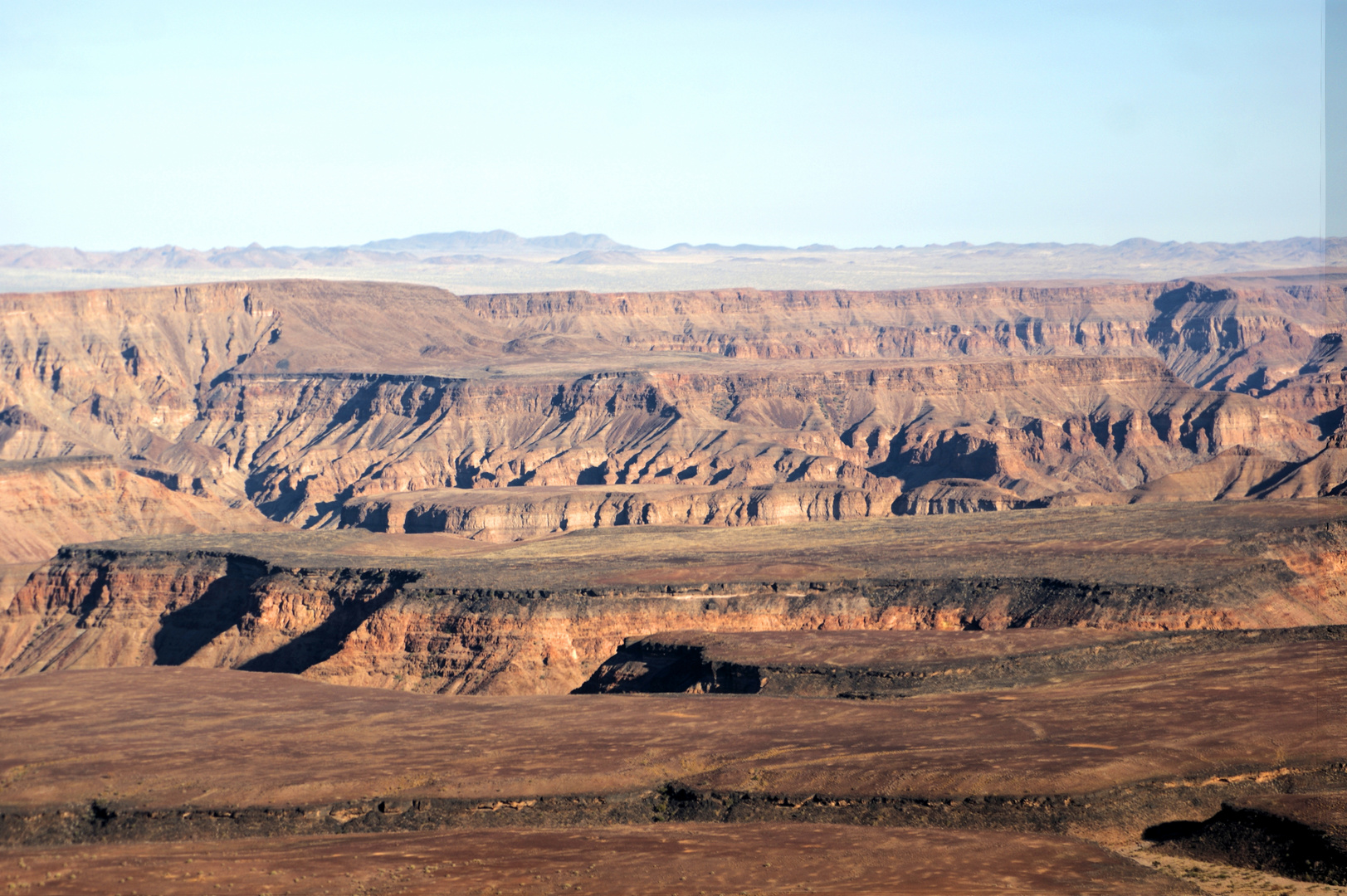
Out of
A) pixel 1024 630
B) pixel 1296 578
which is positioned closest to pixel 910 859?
pixel 1024 630

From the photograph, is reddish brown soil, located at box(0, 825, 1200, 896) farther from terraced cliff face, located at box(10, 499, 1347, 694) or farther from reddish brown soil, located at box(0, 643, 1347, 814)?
terraced cliff face, located at box(10, 499, 1347, 694)

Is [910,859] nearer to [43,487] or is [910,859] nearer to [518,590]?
[518,590]

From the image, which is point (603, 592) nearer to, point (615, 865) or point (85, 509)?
point (615, 865)

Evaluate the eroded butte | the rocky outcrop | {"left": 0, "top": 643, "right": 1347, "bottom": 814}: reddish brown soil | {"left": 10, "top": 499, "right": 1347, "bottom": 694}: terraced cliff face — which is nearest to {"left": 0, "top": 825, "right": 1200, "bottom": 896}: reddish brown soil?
the eroded butte

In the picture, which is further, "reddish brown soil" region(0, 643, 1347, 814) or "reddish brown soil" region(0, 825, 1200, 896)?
"reddish brown soil" region(0, 643, 1347, 814)

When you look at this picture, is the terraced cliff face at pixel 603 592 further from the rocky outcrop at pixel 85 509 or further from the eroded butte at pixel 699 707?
the rocky outcrop at pixel 85 509

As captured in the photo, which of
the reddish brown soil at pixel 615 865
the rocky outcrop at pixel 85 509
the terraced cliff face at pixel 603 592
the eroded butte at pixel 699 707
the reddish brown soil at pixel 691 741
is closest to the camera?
the reddish brown soil at pixel 615 865

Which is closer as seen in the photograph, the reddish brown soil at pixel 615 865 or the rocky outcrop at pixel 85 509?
the reddish brown soil at pixel 615 865

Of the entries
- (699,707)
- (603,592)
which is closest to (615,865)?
(699,707)

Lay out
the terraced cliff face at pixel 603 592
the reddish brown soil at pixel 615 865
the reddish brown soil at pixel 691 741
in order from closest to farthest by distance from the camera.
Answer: the reddish brown soil at pixel 615 865
the reddish brown soil at pixel 691 741
the terraced cliff face at pixel 603 592

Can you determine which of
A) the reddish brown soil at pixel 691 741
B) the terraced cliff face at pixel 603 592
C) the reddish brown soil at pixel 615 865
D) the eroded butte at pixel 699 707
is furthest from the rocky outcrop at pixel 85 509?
the reddish brown soil at pixel 615 865

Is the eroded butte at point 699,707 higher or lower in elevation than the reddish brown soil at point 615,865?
lower
